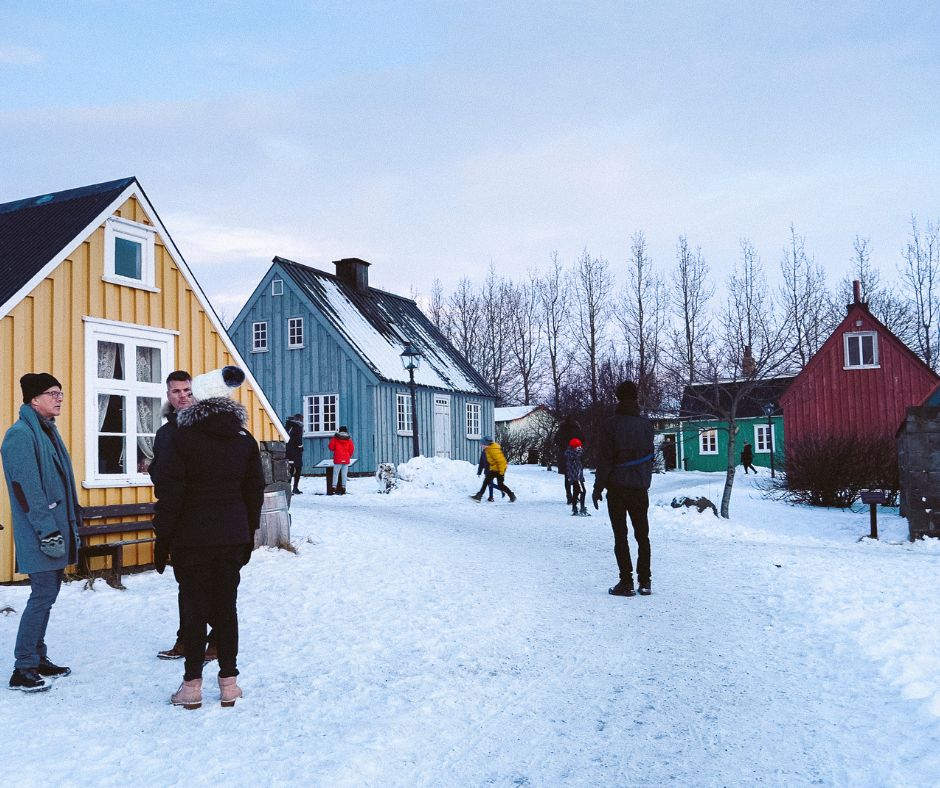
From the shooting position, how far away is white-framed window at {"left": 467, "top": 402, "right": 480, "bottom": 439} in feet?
108

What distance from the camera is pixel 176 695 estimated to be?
16.5 feet

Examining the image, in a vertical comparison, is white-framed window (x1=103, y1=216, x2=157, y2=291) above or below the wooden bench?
above

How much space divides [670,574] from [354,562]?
151 inches

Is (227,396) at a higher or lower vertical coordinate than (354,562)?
higher

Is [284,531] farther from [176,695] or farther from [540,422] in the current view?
[540,422]

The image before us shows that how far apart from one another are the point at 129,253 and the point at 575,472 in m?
9.23

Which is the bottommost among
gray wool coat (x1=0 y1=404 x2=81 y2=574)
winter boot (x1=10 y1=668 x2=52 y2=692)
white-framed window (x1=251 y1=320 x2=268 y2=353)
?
winter boot (x1=10 y1=668 x2=52 y2=692)

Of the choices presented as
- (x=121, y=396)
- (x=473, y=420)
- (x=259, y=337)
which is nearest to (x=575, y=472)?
(x=121, y=396)

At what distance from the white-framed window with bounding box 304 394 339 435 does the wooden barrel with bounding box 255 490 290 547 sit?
53.9 feet

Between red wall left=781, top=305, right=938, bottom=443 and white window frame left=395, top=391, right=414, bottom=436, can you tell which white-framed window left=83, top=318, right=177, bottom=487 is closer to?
white window frame left=395, top=391, right=414, bottom=436

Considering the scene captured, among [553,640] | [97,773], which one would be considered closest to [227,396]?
[97,773]

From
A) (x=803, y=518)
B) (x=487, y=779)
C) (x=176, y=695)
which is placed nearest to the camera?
(x=487, y=779)

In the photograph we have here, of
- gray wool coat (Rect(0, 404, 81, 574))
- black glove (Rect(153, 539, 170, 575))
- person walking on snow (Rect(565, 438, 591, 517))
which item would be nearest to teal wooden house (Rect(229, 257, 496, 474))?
person walking on snow (Rect(565, 438, 591, 517))

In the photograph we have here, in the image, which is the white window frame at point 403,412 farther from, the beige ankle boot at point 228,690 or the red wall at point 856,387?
the beige ankle boot at point 228,690
